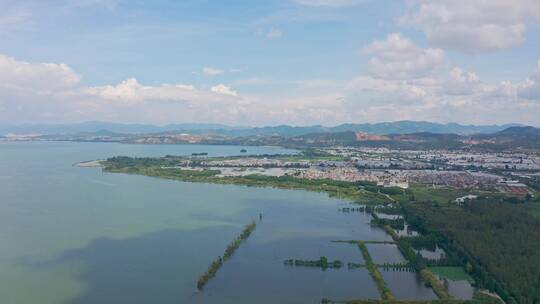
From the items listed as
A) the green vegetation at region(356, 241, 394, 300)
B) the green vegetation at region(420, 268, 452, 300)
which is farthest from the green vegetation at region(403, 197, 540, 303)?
the green vegetation at region(356, 241, 394, 300)

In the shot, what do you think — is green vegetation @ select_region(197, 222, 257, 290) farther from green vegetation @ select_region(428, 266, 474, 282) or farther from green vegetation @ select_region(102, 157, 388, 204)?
green vegetation @ select_region(102, 157, 388, 204)

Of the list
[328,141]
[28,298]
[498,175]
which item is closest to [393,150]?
[328,141]

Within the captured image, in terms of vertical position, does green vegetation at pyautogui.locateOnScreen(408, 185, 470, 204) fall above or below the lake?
above

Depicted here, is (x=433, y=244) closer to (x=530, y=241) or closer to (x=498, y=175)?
(x=530, y=241)

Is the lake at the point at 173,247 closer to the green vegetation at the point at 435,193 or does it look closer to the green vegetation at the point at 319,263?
the green vegetation at the point at 319,263

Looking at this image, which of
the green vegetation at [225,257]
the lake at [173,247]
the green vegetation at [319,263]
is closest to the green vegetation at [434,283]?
the lake at [173,247]

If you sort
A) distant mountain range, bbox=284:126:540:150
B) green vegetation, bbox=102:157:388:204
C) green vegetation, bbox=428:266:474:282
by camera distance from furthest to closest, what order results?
distant mountain range, bbox=284:126:540:150, green vegetation, bbox=102:157:388:204, green vegetation, bbox=428:266:474:282

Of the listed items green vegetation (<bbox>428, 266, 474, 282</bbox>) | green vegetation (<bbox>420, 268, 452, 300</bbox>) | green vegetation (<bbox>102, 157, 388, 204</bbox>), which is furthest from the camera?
green vegetation (<bbox>102, 157, 388, 204</bbox>)
